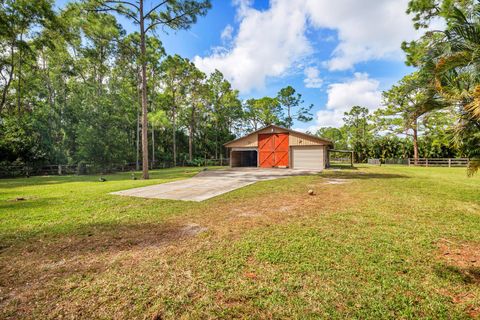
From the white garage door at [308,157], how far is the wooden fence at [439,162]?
614 inches

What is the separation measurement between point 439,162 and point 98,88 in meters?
39.6

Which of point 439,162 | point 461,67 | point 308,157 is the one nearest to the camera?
point 461,67

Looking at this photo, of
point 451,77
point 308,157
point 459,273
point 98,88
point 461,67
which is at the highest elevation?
point 98,88

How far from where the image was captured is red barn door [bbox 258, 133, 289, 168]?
19.9 m

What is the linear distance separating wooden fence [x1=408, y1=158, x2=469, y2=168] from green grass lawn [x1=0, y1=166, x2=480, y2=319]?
24.3 m

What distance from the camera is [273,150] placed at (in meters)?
20.4

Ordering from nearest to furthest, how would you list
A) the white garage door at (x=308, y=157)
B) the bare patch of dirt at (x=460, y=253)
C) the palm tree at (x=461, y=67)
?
1. the bare patch of dirt at (x=460, y=253)
2. the palm tree at (x=461, y=67)
3. the white garage door at (x=308, y=157)

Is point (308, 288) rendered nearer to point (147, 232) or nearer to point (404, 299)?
point (404, 299)

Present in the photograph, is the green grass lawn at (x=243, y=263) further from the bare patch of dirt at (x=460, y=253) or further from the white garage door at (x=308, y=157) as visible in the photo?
the white garage door at (x=308, y=157)

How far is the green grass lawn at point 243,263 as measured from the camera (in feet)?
6.79

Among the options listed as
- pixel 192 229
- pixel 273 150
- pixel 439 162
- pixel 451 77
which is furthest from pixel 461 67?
pixel 439 162

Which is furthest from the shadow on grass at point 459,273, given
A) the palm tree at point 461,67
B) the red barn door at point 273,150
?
the red barn door at point 273,150

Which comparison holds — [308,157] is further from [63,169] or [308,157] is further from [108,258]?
[63,169]

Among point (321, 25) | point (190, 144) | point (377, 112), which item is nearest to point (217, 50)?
point (321, 25)
